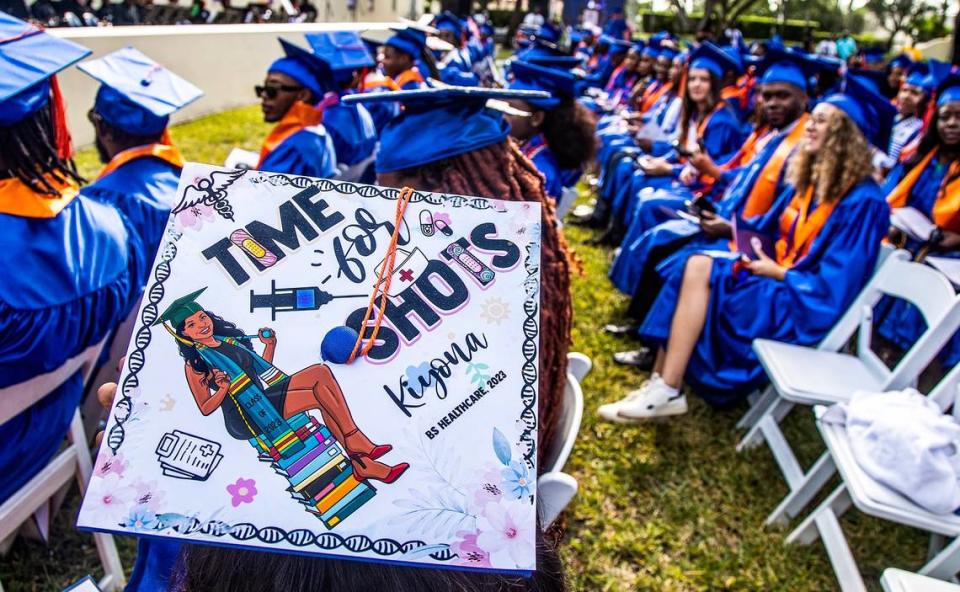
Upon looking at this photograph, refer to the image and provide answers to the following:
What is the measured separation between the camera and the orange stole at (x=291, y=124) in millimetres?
3647

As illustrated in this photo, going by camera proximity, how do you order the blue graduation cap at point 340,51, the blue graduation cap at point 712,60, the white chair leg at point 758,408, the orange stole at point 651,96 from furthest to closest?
the orange stole at point 651,96 → the blue graduation cap at point 712,60 → the blue graduation cap at point 340,51 → the white chair leg at point 758,408

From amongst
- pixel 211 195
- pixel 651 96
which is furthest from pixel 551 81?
pixel 651 96

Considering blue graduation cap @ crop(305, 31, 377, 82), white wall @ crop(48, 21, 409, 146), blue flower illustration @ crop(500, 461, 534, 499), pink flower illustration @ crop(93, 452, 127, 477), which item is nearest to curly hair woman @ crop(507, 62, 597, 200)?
blue graduation cap @ crop(305, 31, 377, 82)

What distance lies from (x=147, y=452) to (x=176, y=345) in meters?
0.13

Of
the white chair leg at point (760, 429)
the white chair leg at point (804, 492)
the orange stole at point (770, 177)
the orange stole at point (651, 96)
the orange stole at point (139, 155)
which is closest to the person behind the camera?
the white chair leg at point (804, 492)

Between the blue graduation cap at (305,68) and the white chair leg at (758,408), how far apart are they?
3.18 meters

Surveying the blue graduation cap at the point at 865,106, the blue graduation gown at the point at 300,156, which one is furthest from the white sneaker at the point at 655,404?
the blue graduation gown at the point at 300,156

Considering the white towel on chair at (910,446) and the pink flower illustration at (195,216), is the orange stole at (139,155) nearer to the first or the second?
the pink flower illustration at (195,216)

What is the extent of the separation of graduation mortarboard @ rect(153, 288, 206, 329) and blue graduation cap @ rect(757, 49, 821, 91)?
4.15m

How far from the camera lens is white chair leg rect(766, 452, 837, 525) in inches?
91.6

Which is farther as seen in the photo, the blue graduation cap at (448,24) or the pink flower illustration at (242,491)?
the blue graduation cap at (448,24)

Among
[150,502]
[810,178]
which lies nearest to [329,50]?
[810,178]

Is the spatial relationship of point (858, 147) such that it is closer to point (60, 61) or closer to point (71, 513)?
point (60, 61)

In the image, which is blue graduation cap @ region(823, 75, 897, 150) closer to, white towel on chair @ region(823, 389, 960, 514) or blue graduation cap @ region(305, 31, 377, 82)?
white towel on chair @ region(823, 389, 960, 514)
